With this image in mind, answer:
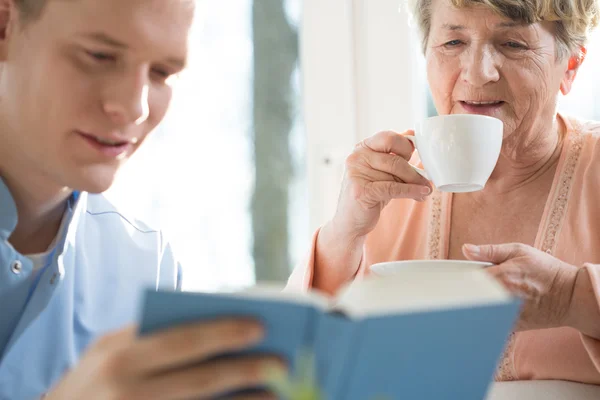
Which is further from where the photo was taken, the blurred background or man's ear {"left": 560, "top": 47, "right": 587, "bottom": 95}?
the blurred background

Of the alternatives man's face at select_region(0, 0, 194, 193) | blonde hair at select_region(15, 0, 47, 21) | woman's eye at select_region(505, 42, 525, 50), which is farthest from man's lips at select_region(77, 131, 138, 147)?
woman's eye at select_region(505, 42, 525, 50)

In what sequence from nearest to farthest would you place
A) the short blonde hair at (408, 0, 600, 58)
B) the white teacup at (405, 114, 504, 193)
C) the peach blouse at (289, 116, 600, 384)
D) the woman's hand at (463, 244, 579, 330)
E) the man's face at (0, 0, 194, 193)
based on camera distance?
1. the man's face at (0, 0, 194, 193)
2. the woman's hand at (463, 244, 579, 330)
3. the white teacup at (405, 114, 504, 193)
4. the peach blouse at (289, 116, 600, 384)
5. the short blonde hair at (408, 0, 600, 58)

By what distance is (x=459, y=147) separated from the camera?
1243 millimetres

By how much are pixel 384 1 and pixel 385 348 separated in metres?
2.00

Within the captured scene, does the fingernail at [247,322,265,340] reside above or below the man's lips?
below

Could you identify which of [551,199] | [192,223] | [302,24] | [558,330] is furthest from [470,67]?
[192,223]

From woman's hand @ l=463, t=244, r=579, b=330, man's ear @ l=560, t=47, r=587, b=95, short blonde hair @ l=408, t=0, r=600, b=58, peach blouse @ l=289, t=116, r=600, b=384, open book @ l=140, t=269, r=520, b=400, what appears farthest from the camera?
man's ear @ l=560, t=47, r=587, b=95

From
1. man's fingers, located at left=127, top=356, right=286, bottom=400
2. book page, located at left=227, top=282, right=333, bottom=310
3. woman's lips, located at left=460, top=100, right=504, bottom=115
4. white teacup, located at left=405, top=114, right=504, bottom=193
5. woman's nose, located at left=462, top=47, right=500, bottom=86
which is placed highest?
woman's nose, located at left=462, top=47, right=500, bottom=86

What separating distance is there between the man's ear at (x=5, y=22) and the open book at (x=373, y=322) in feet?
2.20

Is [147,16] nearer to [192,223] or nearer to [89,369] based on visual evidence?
[89,369]

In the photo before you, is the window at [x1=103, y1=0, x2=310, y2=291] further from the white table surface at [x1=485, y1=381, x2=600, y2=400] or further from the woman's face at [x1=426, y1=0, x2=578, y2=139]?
the white table surface at [x1=485, y1=381, x2=600, y2=400]

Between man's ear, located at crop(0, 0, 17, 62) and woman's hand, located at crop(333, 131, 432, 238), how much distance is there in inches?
29.7

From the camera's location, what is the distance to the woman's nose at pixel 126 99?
0.97m

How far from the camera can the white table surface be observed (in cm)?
113
